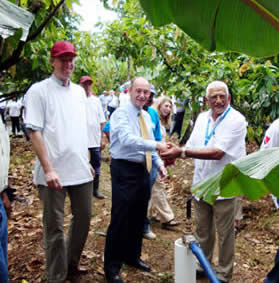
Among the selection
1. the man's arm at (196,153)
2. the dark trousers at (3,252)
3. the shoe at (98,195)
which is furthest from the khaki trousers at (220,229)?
the shoe at (98,195)

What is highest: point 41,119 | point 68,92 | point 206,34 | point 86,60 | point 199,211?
point 86,60

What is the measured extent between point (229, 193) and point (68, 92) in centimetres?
172

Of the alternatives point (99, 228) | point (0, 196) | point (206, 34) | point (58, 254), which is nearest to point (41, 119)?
point (0, 196)

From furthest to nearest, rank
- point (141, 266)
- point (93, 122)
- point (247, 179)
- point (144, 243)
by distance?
point (93, 122), point (144, 243), point (141, 266), point (247, 179)

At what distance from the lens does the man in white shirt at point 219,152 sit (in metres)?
2.61

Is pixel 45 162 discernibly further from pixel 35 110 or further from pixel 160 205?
pixel 160 205

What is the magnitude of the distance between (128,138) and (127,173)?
0.34m

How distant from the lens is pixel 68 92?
246cm

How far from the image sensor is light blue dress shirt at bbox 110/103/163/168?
259 cm

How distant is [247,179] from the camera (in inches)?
47.8

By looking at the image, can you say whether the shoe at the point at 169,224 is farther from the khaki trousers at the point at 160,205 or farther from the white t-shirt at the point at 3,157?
the white t-shirt at the point at 3,157

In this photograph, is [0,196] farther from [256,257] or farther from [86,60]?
[86,60]

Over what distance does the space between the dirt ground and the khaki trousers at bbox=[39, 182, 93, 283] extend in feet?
1.29

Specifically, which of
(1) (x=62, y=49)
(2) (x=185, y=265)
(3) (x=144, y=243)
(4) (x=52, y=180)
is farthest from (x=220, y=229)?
(1) (x=62, y=49)
